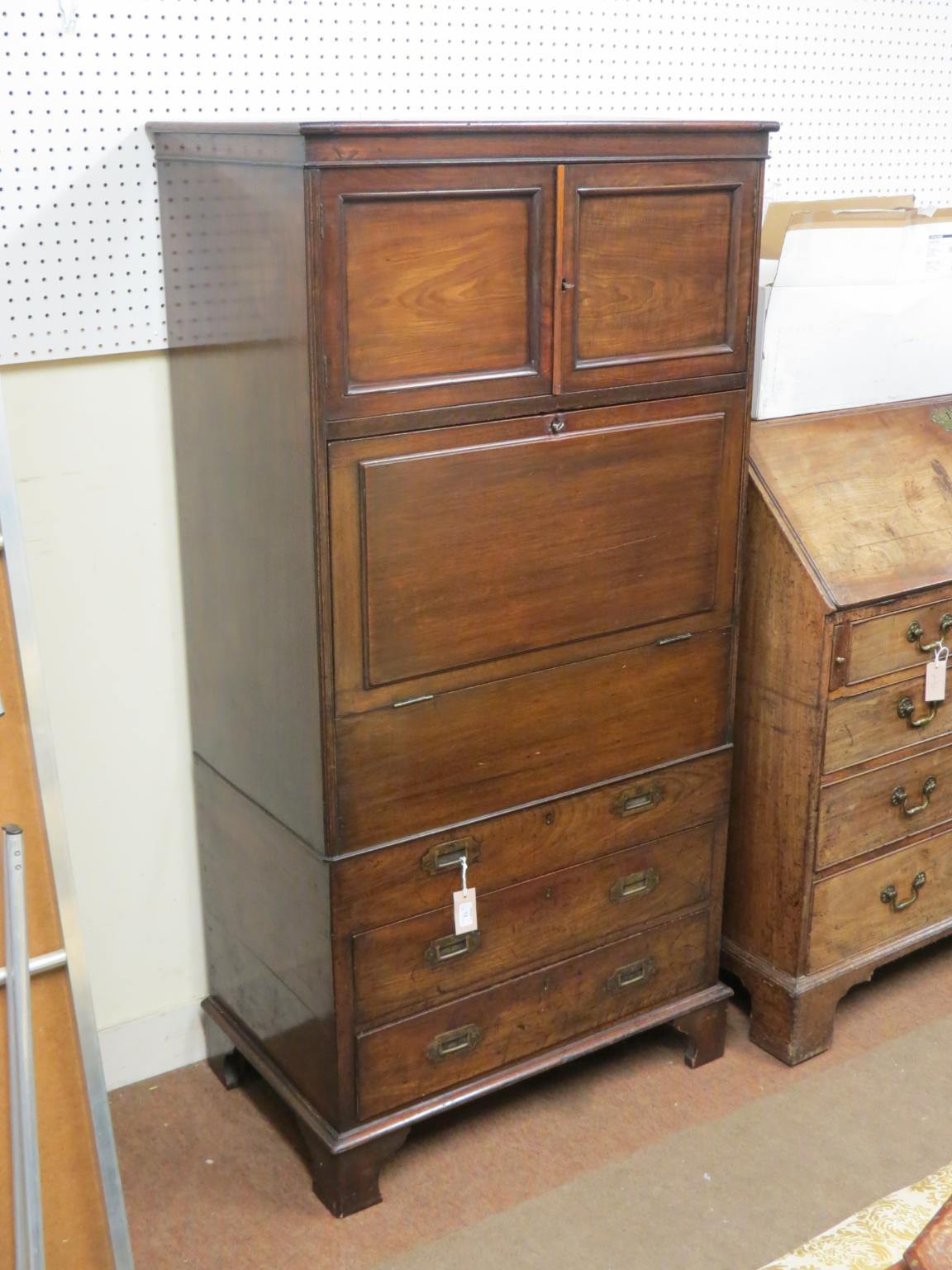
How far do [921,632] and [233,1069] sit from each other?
1.52 m

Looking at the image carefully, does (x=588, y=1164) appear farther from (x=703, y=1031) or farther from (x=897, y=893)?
(x=897, y=893)

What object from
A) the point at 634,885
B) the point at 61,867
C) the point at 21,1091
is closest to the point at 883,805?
the point at 634,885

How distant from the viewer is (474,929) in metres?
2.27

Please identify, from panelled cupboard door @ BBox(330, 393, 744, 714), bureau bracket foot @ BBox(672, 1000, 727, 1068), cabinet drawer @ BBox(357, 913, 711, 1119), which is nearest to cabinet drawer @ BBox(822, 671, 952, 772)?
panelled cupboard door @ BBox(330, 393, 744, 714)

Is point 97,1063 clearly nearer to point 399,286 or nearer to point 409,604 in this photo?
point 409,604

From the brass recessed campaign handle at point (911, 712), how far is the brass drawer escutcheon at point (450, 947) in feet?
2.98

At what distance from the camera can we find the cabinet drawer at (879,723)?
249cm

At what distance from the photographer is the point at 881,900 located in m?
2.69

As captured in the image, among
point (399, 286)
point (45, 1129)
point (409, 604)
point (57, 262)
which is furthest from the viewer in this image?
point (57, 262)

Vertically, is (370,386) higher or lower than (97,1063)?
higher

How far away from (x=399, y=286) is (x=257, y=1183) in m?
1.50

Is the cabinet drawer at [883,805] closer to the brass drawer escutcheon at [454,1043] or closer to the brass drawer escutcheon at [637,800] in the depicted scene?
the brass drawer escutcheon at [637,800]

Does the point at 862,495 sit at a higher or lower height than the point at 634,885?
higher

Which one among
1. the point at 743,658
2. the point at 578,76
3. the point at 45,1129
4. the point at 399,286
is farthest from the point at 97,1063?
the point at 578,76
